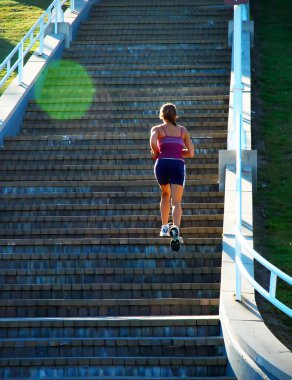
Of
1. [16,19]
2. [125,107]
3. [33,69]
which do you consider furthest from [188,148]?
[16,19]

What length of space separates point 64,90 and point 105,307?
805 centimetres

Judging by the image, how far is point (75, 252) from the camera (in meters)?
12.9

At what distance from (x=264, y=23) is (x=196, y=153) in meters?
9.11

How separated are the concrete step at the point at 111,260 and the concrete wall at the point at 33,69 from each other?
3934mm

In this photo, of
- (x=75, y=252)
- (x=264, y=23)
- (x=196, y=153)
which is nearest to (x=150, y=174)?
(x=196, y=153)

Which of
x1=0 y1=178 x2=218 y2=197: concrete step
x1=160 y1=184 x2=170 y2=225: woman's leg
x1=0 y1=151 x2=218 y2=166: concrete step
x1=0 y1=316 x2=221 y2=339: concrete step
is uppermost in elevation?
x1=0 y1=151 x2=218 y2=166: concrete step

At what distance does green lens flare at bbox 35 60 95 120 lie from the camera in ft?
58.3

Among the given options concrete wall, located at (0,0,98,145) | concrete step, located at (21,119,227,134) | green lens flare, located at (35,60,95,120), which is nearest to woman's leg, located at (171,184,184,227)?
concrete step, located at (21,119,227,134)

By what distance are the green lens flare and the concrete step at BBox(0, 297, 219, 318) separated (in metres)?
6.23

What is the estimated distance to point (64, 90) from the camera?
19000mm

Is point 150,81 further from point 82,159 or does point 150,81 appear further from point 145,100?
point 82,159

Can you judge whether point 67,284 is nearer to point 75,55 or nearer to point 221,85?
point 221,85

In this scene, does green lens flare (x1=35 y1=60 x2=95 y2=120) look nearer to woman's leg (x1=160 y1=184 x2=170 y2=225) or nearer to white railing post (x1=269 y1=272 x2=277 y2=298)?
woman's leg (x1=160 y1=184 x2=170 y2=225)

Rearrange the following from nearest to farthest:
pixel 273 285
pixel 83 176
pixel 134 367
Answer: pixel 273 285 → pixel 134 367 → pixel 83 176
